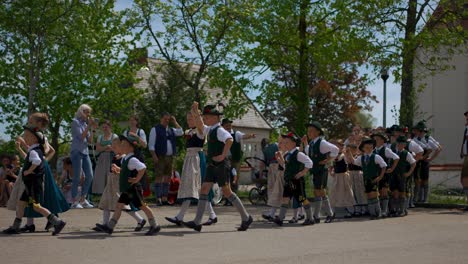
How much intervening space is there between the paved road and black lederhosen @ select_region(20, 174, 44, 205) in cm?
48

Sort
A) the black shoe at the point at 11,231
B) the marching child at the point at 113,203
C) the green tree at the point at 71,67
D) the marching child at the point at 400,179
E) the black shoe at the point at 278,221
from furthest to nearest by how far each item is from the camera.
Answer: the green tree at the point at 71,67
the marching child at the point at 400,179
the black shoe at the point at 278,221
the marching child at the point at 113,203
the black shoe at the point at 11,231

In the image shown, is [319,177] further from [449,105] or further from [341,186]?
[449,105]

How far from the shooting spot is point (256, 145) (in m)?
57.5

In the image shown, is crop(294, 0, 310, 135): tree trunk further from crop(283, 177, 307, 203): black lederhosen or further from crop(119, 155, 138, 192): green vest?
crop(119, 155, 138, 192): green vest

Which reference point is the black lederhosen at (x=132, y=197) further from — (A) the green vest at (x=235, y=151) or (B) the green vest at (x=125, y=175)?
(A) the green vest at (x=235, y=151)

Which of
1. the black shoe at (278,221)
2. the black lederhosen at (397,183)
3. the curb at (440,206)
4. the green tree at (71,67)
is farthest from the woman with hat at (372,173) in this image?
the green tree at (71,67)

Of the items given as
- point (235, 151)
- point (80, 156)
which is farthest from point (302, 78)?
point (80, 156)

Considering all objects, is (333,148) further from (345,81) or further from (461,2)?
(345,81)

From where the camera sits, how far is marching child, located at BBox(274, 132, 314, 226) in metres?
12.3

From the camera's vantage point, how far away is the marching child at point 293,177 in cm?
1234

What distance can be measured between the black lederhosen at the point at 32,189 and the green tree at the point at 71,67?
1749 cm

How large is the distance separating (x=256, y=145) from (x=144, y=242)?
48.0m

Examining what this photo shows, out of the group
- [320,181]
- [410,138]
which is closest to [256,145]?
[410,138]

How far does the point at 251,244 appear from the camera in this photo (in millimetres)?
9461
